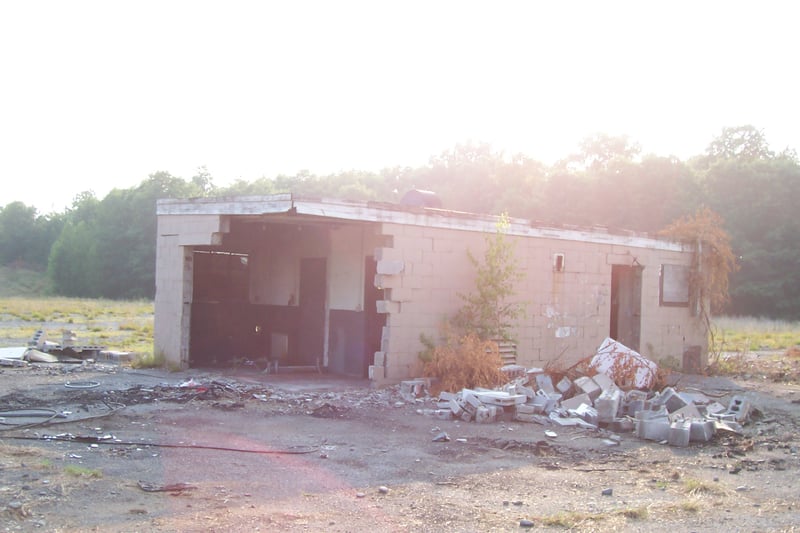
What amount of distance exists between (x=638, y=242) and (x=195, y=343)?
10.6 m

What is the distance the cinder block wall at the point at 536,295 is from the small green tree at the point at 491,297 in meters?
0.31

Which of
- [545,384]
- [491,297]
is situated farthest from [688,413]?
[491,297]

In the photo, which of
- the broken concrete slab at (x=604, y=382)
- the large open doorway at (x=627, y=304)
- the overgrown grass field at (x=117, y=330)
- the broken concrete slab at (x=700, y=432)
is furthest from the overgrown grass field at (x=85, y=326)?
the broken concrete slab at (x=700, y=432)

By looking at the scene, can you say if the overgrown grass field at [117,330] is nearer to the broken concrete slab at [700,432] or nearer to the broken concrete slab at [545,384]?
the broken concrete slab at [545,384]

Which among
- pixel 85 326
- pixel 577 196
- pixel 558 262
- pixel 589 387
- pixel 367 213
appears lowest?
pixel 85 326

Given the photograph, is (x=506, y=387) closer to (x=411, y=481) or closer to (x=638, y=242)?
(x=411, y=481)

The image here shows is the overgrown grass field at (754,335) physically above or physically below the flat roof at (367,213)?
below

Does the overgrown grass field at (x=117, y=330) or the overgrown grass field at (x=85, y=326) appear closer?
the overgrown grass field at (x=85, y=326)

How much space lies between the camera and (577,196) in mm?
46469

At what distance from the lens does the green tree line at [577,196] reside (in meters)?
41.9

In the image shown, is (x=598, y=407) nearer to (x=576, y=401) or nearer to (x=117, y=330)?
(x=576, y=401)

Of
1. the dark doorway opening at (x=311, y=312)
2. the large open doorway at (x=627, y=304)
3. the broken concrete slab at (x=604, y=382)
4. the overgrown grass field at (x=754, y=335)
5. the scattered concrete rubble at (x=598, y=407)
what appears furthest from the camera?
the overgrown grass field at (x=754, y=335)

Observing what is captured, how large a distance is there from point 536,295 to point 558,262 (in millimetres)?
1001

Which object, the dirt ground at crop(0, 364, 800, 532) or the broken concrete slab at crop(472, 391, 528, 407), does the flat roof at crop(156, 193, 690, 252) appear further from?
the broken concrete slab at crop(472, 391, 528, 407)
